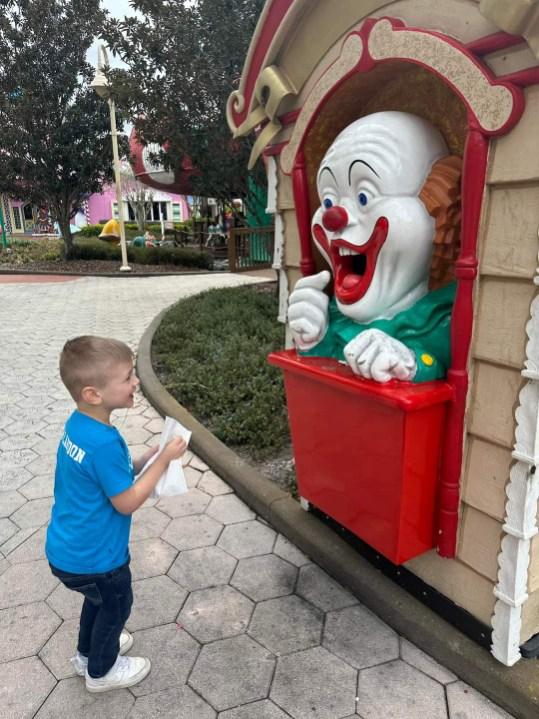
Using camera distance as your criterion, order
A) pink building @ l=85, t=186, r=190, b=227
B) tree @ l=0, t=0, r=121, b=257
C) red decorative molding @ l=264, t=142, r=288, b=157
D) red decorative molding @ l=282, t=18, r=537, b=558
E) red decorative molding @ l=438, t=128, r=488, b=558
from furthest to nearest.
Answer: pink building @ l=85, t=186, r=190, b=227 < tree @ l=0, t=0, r=121, b=257 < red decorative molding @ l=264, t=142, r=288, b=157 < red decorative molding @ l=438, t=128, r=488, b=558 < red decorative molding @ l=282, t=18, r=537, b=558

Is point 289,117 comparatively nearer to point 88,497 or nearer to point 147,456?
point 147,456

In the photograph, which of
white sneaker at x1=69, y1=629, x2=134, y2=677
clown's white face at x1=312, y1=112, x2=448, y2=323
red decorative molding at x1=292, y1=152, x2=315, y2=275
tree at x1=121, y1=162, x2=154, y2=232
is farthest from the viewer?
tree at x1=121, y1=162, x2=154, y2=232

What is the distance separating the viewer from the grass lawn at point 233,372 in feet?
12.0

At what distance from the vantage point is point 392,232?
1.84 metres

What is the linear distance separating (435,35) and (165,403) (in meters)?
3.39

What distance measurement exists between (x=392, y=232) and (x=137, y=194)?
108 feet

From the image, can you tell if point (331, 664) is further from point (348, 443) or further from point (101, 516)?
point (101, 516)

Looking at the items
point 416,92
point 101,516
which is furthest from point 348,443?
point 416,92

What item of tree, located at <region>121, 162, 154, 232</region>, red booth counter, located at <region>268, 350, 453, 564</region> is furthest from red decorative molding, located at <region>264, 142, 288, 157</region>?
tree, located at <region>121, 162, 154, 232</region>

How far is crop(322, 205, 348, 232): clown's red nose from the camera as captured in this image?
1.92 metres

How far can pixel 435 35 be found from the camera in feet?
5.36

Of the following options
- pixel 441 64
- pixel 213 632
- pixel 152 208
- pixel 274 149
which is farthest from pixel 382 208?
pixel 152 208

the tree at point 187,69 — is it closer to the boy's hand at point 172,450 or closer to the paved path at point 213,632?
the paved path at point 213,632

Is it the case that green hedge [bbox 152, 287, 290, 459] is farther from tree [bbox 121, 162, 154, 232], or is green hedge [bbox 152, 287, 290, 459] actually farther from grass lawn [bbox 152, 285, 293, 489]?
tree [bbox 121, 162, 154, 232]
